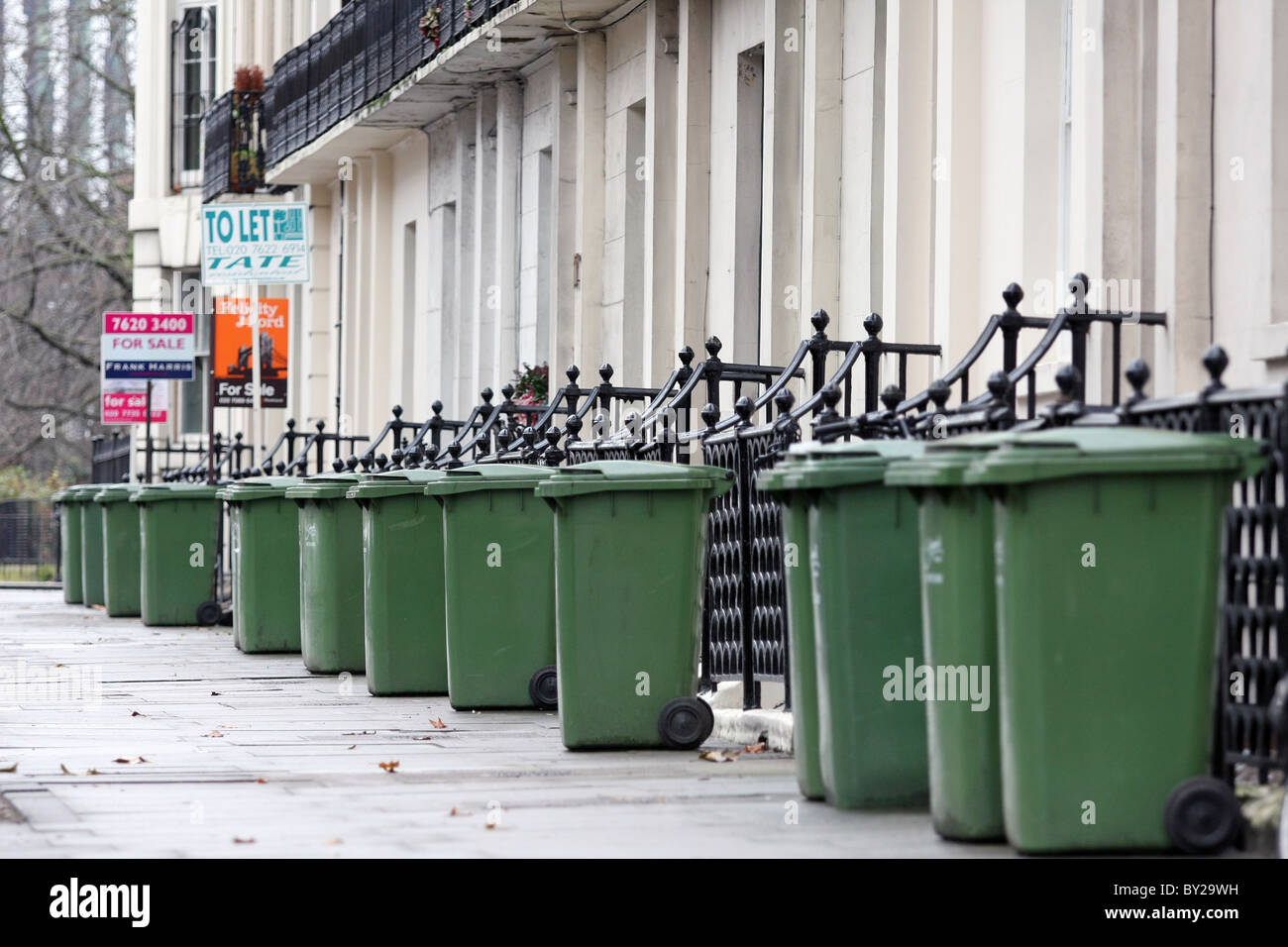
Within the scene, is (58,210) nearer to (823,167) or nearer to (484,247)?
(484,247)

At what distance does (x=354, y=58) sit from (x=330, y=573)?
42.6 ft

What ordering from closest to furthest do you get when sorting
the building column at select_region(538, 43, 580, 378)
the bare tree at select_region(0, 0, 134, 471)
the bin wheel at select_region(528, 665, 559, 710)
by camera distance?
the bin wheel at select_region(528, 665, 559, 710) < the building column at select_region(538, 43, 580, 378) < the bare tree at select_region(0, 0, 134, 471)

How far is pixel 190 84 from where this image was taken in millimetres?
39188

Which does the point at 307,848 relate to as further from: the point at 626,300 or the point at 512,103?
the point at 512,103

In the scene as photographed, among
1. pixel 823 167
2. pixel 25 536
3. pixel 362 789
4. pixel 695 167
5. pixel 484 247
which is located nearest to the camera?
pixel 362 789

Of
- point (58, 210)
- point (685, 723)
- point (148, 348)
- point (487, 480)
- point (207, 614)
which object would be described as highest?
point (58, 210)

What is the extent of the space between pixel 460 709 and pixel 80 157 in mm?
40724

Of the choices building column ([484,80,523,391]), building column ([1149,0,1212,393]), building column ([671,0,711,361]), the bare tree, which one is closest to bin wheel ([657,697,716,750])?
building column ([1149,0,1212,393])

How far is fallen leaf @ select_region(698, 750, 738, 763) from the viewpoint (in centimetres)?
932

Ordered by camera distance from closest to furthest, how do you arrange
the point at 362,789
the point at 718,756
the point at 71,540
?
the point at 362,789
the point at 718,756
the point at 71,540

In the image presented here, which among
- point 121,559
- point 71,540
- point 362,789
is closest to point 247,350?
point 71,540

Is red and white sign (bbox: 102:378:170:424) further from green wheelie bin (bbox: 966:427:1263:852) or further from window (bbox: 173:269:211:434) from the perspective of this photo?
green wheelie bin (bbox: 966:427:1263:852)

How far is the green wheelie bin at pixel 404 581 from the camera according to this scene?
12477 mm
